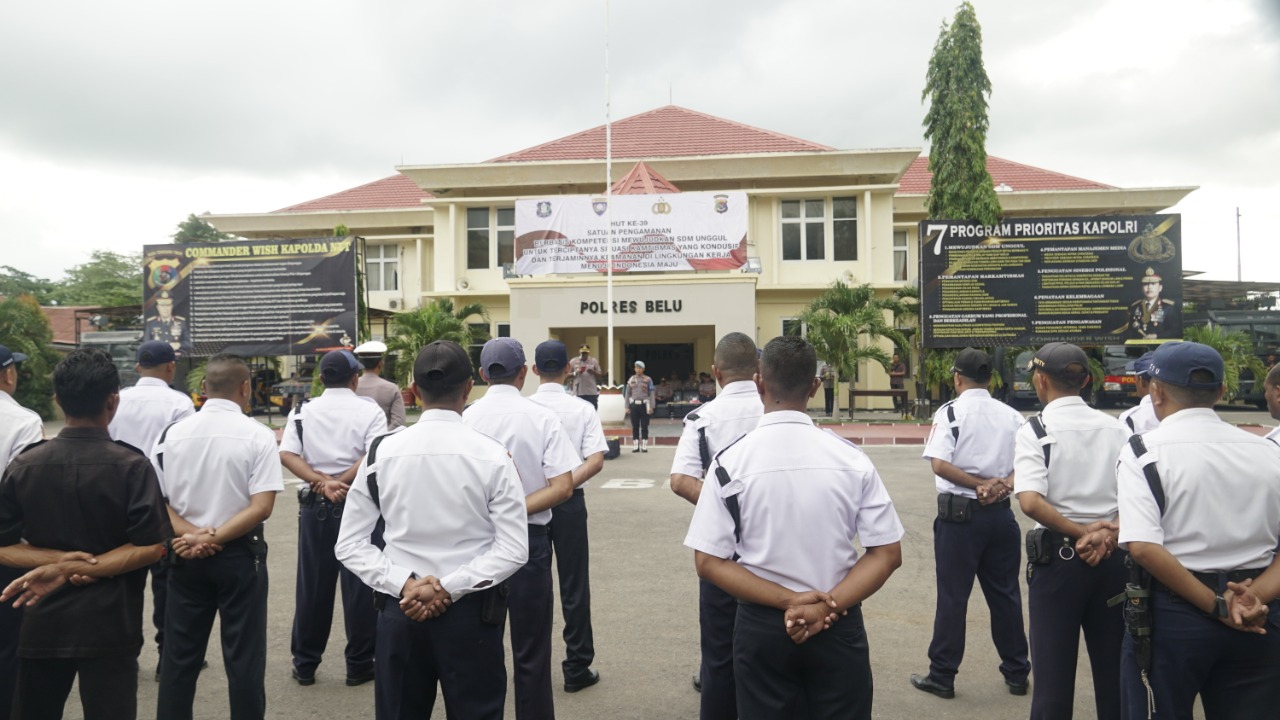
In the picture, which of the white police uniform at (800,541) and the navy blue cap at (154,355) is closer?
the white police uniform at (800,541)

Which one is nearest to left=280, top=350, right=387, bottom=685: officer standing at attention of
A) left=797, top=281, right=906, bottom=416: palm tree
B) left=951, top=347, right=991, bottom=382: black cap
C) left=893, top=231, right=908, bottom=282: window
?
left=951, top=347, right=991, bottom=382: black cap

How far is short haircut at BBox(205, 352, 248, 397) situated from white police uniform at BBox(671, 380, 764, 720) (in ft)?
7.00

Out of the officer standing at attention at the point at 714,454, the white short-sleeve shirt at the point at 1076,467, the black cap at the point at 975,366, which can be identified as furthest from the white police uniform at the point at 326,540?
the white short-sleeve shirt at the point at 1076,467

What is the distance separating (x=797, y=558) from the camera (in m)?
2.68

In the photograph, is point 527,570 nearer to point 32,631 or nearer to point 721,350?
point 721,350

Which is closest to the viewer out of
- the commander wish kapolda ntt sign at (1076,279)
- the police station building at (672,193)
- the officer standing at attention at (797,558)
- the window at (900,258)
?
the officer standing at attention at (797,558)

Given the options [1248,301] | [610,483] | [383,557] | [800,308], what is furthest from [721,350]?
[1248,301]

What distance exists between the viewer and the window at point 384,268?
31.1 meters

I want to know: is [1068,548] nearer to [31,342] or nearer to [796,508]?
[796,508]

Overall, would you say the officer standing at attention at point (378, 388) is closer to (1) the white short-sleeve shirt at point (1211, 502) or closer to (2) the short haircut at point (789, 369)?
(2) the short haircut at point (789, 369)

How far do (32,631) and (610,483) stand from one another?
913cm

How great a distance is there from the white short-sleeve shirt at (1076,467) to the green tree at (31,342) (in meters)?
29.3

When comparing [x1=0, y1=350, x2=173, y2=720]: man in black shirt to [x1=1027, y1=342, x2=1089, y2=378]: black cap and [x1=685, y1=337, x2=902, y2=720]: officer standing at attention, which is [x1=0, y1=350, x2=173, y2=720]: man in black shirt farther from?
[x1=1027, y1=342, x2=1089, y2=378]: black cap

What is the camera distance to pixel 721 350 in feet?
15.2
